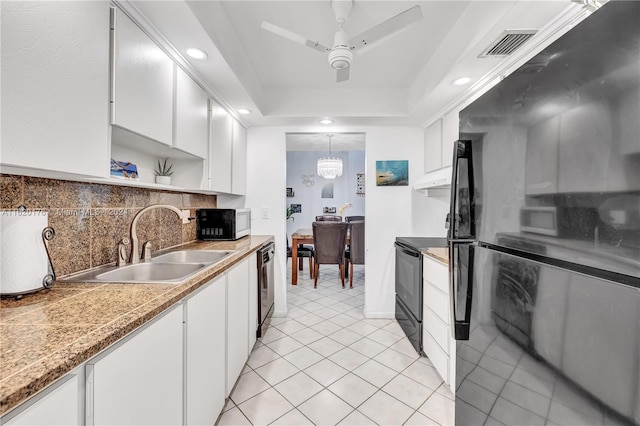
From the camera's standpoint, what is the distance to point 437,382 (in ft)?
6.07

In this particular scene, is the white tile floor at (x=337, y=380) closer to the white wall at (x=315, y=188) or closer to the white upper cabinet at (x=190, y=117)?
the white upper cabinet at (x=190, y=117)

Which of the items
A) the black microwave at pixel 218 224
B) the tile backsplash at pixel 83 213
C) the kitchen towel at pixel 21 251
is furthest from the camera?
the black microwave at pixel 218 224

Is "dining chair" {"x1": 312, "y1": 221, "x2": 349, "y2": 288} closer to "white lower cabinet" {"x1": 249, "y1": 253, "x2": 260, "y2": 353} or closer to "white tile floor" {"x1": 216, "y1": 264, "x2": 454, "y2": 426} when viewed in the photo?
"white tile floor" {"x1": 216, "y1": 264, "x2": 454, "y2": 426}

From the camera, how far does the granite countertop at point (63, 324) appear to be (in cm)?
51

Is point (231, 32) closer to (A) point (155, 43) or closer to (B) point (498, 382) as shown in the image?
(A) point (155, 43)

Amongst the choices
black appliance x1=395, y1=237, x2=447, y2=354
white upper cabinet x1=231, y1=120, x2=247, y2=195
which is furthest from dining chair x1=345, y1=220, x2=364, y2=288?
white upper cabinet x1=231, y1=120, x2=247, y2=195

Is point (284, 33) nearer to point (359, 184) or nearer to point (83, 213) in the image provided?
point (83, 213)

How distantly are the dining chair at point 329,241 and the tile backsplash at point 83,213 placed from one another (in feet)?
7.53

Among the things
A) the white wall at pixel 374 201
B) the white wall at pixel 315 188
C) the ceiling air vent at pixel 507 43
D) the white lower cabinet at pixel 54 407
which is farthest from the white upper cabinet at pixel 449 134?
the white wall at pixel 315 188

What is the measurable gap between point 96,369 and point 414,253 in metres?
2.14

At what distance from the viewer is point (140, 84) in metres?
1.26

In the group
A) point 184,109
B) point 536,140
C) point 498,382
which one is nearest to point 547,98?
point 536,140

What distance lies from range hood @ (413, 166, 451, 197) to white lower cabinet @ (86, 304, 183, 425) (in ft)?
6.82

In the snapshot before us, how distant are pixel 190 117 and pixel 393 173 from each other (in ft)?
6.96
